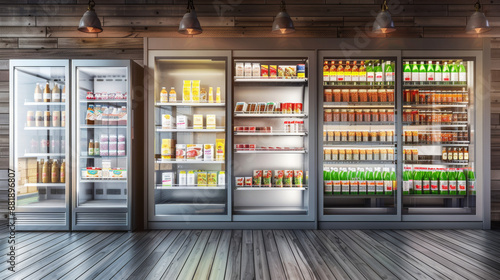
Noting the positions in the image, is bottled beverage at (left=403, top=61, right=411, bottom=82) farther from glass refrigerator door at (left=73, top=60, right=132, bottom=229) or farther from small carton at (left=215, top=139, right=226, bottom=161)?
glass refrigerator door at (left=73, top=60, right=132, bottom=229)

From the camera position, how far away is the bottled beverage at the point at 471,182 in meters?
4.28

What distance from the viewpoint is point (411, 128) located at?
4512mm

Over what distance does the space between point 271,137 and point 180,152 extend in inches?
54.6

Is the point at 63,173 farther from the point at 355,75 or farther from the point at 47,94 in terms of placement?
the point at 355,75

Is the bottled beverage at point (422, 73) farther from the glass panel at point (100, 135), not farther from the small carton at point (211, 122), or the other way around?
the glass panel at point (100, 135)

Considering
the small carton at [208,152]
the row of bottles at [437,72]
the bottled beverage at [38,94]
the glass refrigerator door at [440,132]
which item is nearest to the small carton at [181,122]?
the small carton at [208,152]

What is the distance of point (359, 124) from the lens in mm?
4379

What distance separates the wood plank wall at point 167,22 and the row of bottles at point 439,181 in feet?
2.70

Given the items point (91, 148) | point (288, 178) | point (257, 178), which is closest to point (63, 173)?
point (91, 148)

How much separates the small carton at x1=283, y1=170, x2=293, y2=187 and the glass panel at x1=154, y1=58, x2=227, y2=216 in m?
0.87

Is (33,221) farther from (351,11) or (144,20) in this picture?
(351,11)

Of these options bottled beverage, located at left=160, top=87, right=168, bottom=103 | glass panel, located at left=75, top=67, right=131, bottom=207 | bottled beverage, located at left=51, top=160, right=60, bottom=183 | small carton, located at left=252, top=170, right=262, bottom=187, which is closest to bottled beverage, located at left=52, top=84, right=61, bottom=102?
glass panel, located at left=75, top=67, right=131, bottom=207

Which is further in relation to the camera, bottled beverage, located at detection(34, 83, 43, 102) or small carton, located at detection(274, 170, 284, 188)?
small carton, located at detection(274, 170, 284, 188)

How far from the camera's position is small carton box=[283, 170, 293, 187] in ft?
14.4
